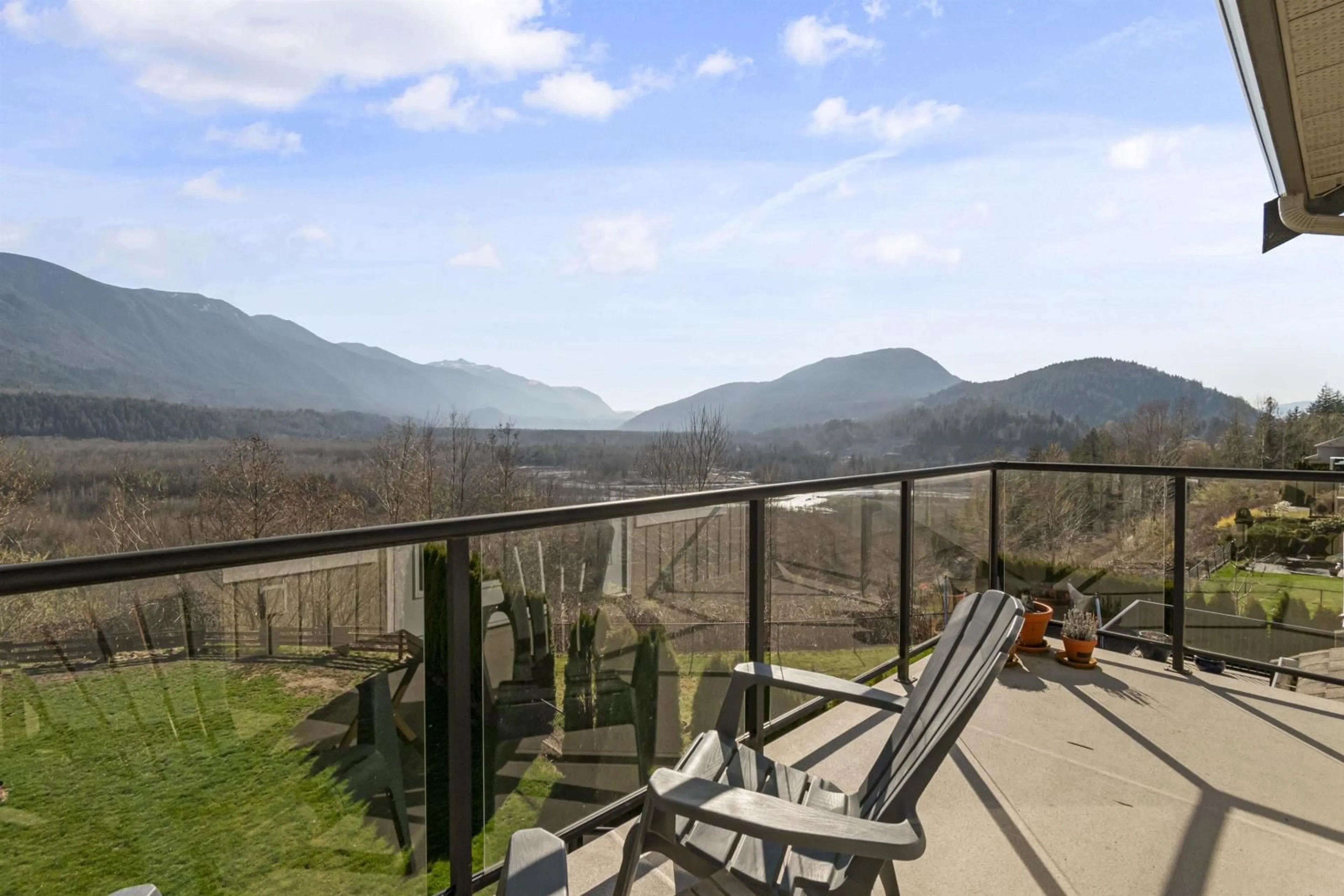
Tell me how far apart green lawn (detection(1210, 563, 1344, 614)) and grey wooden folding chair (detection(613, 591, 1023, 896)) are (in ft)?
10.4

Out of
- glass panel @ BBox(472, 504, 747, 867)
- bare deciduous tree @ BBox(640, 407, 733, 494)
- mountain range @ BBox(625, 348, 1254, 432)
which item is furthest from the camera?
bare deciduous tree @ BBox(640, 407, 733, 494)

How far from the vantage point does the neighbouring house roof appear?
2045 mm

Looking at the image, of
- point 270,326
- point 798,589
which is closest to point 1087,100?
point 798,589

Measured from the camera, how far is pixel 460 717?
1.79 meters

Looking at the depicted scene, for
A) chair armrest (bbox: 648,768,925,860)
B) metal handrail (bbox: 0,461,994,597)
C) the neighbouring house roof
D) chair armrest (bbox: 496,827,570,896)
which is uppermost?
the neighbouring house roof

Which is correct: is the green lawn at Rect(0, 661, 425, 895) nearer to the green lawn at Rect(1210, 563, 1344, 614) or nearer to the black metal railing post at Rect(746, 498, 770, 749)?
the black metal railing post at Rect(746, 498, 770, 749)

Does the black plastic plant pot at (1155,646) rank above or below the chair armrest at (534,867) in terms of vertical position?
below

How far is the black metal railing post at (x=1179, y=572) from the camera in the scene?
386 cm

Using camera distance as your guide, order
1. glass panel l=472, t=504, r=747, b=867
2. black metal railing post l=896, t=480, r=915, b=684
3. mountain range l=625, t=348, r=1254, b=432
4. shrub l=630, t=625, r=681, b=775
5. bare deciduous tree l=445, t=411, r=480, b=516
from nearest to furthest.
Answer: glass panel l=472, t=504, r=747, b=867
shrub l=630, t=625, r=681, b=775
black metal railing post l=896, t=480, r=915, b=684
mountain range l=625, t=348, r=1254, b=432
bare deciduous tree l=445, t=411, r=480, b=516

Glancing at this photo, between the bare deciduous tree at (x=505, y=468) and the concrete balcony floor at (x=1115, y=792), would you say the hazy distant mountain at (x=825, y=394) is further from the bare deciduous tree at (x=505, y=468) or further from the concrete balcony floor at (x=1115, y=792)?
the concrete balcony floor at (x=1115, y=792)

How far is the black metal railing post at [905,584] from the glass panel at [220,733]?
105 inches

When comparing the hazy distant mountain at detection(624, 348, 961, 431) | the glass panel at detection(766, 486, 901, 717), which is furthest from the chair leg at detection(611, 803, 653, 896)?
the hazy distant mountain at detection(624, 348, 961, 431)

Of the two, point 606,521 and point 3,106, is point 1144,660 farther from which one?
point 3,106

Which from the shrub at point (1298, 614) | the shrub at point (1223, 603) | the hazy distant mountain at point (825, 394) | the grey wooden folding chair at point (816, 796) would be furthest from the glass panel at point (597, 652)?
the hazy distant mountain at point (825, 394)
